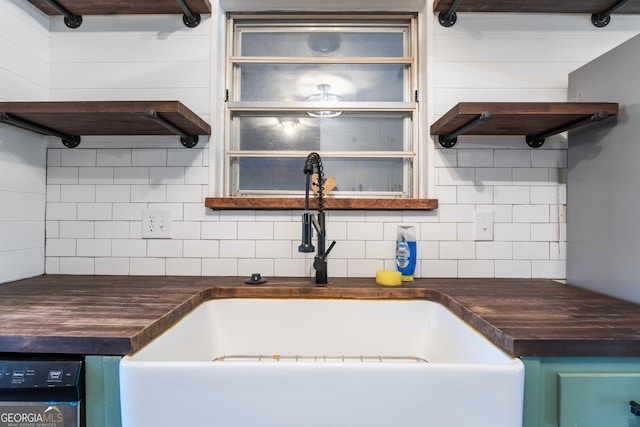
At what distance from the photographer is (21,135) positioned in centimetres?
138

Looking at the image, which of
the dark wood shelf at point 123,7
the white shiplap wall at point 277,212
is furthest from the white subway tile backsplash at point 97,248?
the dark wood shelf at point 123,7

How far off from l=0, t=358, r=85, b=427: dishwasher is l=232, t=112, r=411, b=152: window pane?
106cm

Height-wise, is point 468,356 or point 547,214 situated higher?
point 547,214

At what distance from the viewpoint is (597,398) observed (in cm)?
76

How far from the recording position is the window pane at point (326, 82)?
160 centimetres

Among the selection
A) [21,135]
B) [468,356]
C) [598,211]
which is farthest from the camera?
[21,135]

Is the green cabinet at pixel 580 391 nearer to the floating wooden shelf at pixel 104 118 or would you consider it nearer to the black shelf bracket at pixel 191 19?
the floating wooden shelf at pixel 104 118

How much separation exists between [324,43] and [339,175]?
59 centimetres

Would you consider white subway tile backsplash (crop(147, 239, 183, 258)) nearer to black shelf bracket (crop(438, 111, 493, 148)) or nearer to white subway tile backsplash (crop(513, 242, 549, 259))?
black shelf bracket (crop(438, 111, 493, 148))

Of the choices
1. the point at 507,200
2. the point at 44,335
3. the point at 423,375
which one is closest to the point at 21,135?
the point at 44,335

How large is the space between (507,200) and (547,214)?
16 cm

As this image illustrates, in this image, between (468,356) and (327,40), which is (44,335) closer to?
(468,356)

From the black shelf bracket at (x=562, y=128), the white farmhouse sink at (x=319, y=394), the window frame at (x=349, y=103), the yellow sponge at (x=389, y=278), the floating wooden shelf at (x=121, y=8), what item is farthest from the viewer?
the window frame at (x=349, y=103)

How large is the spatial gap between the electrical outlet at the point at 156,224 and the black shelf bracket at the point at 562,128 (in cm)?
146
